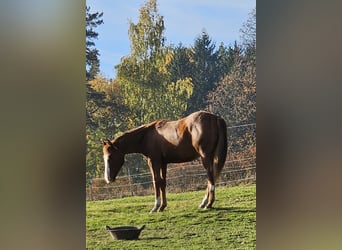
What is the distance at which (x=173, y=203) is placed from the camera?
1.72 meters

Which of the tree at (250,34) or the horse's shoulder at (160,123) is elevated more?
the tree at (250,34)

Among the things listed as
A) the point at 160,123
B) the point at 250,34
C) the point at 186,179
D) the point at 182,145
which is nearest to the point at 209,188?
the point at 186,179

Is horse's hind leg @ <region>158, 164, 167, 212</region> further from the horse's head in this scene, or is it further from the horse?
the horse's head

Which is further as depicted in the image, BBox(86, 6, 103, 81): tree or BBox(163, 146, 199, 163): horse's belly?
BBox(163, 146, 199, 163): horse's belly

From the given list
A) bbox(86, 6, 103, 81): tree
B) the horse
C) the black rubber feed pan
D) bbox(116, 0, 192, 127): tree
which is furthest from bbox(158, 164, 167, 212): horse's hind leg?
bbox(86, 6, 103, 81): tree

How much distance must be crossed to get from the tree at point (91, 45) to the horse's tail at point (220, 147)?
57cm

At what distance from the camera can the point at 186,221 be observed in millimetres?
1725

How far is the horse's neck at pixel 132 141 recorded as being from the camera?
1710 millimetres

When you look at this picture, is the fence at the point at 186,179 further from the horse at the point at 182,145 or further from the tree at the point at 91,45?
the tree at the point at 91,45

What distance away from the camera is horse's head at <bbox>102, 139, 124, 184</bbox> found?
169 cm

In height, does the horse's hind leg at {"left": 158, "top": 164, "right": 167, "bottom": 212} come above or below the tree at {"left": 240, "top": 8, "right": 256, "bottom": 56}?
below

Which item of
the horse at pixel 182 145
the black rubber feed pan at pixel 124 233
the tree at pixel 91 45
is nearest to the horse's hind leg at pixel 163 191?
the horse at pixel 182 145

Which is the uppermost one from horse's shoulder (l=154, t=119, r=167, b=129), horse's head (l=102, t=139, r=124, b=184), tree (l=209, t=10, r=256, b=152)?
tree (l=209, t=10, r=256, b=152)
